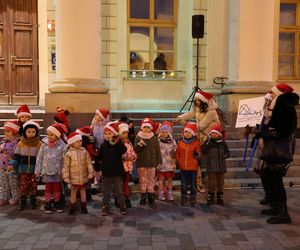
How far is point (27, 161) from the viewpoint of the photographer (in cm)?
609

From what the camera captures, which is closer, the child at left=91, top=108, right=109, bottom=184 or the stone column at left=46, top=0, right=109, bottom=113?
the child at left=91, top=108, right=109, bottom=184

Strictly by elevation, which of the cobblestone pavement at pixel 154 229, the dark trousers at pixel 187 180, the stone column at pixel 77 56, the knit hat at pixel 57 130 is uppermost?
the stone column at pixel 77 56

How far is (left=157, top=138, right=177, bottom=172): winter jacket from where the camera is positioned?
21.4 feet

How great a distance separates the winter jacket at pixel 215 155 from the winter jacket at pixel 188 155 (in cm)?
14

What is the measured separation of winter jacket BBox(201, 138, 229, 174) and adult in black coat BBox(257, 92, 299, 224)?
91 centimetres

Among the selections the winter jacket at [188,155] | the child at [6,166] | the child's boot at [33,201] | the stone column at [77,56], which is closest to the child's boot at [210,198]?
the winter jacket at [188,155]

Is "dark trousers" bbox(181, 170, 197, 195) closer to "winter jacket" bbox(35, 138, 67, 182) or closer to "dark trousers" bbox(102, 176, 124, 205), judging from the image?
"dark trousers" bbox(102, 176, 124, 205)

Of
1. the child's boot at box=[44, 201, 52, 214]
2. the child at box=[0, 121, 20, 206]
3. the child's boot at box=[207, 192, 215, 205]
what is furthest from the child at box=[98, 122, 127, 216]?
the child at box=[0, 121, 20, 206]

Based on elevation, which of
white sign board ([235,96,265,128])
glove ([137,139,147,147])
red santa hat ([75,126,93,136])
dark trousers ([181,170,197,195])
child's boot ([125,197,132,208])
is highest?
white sign board ([235,96,265,128])

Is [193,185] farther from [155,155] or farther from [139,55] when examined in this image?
[139,55]

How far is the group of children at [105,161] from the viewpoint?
19.1 feet

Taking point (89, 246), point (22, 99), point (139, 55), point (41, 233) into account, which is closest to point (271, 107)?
point (89, 246)

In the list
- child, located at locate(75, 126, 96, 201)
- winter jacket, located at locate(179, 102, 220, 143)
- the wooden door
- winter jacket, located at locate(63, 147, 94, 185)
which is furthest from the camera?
the wooden door

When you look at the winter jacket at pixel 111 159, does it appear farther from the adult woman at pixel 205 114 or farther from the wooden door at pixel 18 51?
the wooden door at pixel 18 51
